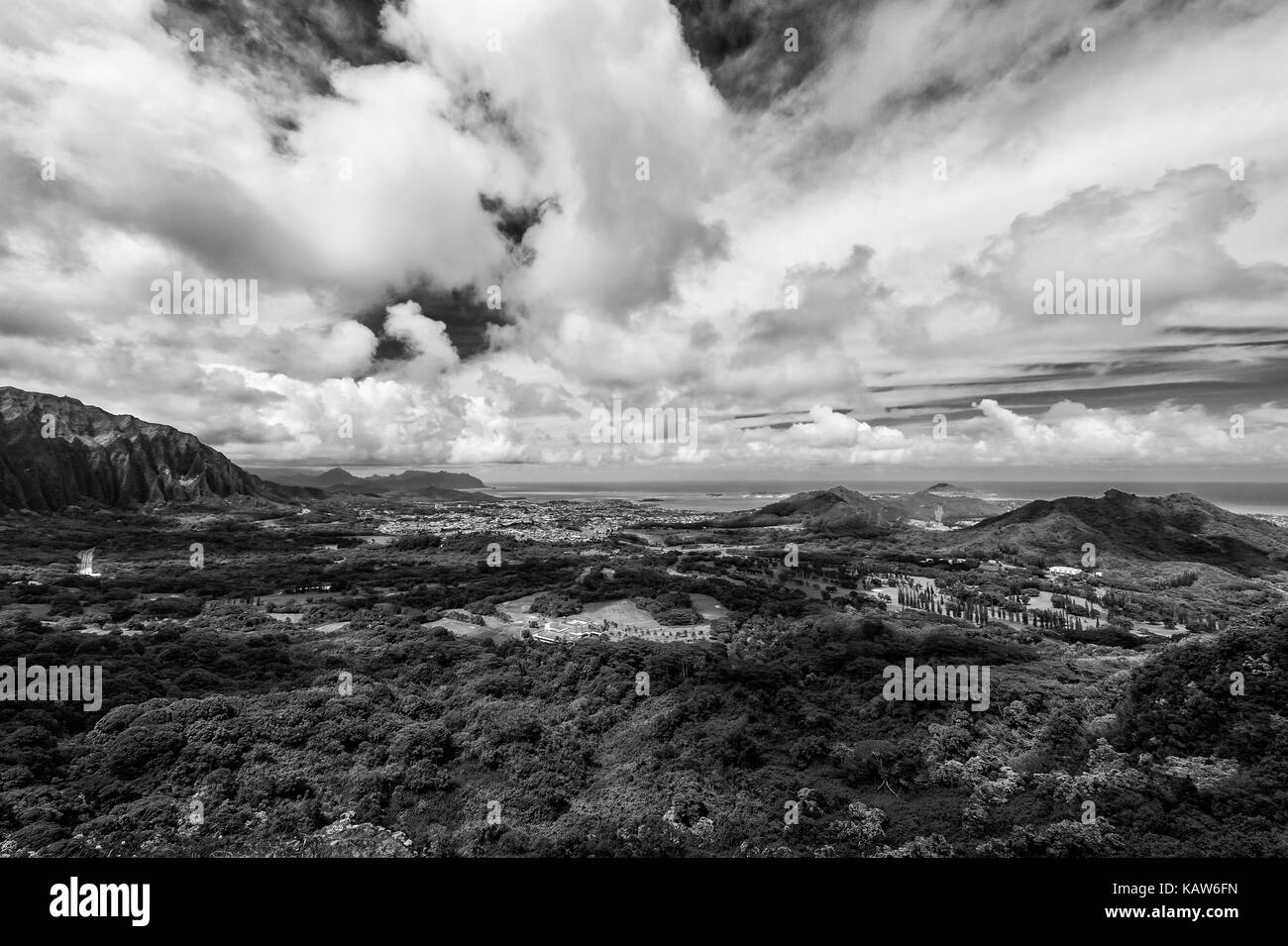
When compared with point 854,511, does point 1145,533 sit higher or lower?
higher

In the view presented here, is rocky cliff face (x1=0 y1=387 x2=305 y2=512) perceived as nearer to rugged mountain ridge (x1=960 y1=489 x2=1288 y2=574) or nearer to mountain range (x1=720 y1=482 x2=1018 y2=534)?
mountain range (x1=720 y1=482 x2=1018 y2=534)

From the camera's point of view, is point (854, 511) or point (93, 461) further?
point (854, 511)

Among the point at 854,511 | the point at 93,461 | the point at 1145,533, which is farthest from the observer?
the point at 854,511

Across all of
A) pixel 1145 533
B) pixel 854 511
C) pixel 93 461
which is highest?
pixel 93 461

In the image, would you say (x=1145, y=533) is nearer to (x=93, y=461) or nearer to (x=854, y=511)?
(x=854, y=511)

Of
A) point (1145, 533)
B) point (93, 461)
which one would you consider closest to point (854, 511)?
point (1145, 533)

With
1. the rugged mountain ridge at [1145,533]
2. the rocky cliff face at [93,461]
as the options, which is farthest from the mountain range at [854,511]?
the rocky cliff face at [93,461]

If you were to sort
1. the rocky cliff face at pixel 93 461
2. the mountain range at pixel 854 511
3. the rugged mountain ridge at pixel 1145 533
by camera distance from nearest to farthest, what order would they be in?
the rugged mountain ridge at pixel 1145 533 → the rocky cliff face at pixel 93 461 → the mountain range at pixel 854 511

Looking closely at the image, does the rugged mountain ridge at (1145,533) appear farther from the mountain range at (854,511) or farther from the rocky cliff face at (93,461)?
the rocky cliff face at (93,461)

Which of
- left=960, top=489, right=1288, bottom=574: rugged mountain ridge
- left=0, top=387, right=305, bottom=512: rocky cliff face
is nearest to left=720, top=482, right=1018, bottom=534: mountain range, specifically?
left=960, top=489, right=1288, bottom=574: rugged mountain ridge
